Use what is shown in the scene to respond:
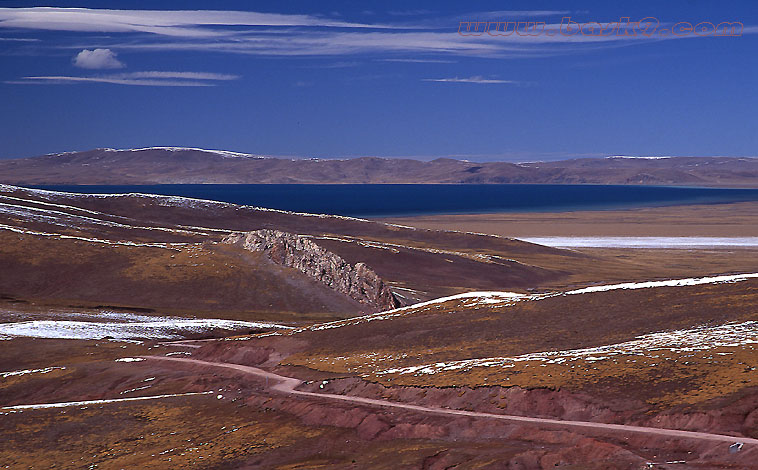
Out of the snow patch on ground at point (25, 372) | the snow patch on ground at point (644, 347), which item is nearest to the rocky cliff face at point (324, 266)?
the snow patch on ground at point (25, 372)

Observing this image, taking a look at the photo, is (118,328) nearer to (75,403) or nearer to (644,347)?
(75,403)

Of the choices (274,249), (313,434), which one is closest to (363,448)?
(313,434)

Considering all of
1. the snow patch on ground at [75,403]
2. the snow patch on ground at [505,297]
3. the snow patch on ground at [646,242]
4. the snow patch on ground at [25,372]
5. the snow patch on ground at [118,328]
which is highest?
the snow patch on ground at [505,297]

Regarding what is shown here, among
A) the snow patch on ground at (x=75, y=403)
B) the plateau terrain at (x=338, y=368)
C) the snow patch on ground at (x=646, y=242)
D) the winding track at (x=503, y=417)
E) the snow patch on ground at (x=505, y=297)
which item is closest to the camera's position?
the winding track at (x=503, y=417)

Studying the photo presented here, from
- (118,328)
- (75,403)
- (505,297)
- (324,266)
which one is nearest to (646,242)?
(324,266)

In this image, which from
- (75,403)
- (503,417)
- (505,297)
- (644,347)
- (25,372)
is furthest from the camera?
(505,297)

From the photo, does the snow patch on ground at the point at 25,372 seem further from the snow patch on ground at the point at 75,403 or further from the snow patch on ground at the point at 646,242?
the snow patch on ground at the point at 646,242

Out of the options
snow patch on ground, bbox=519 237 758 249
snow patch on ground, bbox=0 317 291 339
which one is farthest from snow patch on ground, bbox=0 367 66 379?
snow patch on ground, bbox=519 237 758 249

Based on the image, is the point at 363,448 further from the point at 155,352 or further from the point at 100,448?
the point at 155,352
